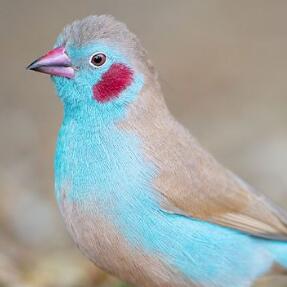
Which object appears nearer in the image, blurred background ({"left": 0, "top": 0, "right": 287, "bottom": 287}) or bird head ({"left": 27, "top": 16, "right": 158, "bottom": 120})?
bird head ({"left": 27, "top": 16, "right": 158, "bottom": 120})

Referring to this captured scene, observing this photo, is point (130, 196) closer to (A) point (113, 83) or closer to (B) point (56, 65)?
(A) point (113, 83)

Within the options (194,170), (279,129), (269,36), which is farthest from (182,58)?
(194,170)

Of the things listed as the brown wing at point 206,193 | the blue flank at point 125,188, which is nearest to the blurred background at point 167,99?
the brown wing at point 206,193

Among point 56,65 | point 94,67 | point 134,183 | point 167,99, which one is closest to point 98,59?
point 94,67

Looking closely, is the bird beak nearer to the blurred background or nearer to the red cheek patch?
the red cheek patch

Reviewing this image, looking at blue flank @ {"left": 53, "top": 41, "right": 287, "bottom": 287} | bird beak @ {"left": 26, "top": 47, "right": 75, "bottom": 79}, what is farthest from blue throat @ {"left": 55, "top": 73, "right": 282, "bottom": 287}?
bird beak @ {"left": 26, "top": 47, "right": 75, "bottom": 79}

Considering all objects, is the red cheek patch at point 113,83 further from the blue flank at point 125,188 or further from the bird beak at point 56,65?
the bird beak at point 56,65

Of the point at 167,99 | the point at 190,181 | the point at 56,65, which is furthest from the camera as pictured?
the point at 167,99
